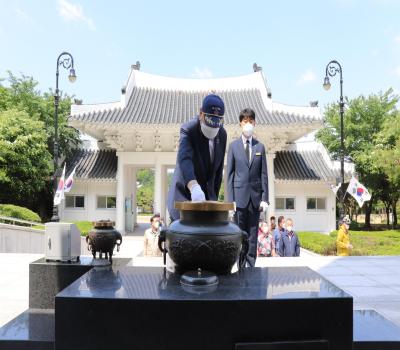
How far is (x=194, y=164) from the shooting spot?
365 cm

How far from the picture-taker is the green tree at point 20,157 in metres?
18.1

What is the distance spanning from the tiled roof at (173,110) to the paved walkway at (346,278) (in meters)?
11.7

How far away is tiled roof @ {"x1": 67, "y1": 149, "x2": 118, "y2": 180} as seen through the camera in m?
20.9

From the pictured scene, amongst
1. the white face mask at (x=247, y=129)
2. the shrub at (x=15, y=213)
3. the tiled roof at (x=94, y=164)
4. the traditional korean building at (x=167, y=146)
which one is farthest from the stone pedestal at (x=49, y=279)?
the tiled roof at (x=94, y=164)

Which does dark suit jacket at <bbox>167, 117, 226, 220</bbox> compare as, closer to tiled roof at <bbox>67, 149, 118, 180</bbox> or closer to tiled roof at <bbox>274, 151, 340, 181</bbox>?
tiled roof at <bbox>67, 149, 118, 180</bbox>

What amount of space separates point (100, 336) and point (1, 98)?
70.1ft

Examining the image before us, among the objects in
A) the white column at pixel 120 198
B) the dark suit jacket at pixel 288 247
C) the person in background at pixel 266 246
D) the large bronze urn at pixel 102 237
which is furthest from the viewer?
the white column at pixel 120 198

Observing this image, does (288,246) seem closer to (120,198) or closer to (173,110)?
(120,198)

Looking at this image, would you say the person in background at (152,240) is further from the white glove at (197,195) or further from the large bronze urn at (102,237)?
the white glove at (197,195)

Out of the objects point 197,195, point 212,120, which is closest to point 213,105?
point 212,120

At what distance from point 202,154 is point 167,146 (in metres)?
16.5

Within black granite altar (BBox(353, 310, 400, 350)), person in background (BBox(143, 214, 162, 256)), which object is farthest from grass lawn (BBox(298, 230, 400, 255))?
black granite altar (BBox(353, 310, 400, 350))

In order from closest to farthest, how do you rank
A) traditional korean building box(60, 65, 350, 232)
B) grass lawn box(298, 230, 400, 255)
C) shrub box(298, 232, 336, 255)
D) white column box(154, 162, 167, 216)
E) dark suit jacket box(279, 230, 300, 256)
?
dark suit jacket box(279, 230, 300, 256) → grass lawn box(298, 230, 400, 255) → shrub box(298, 232, 336, 255) → white column box(154, 162, 167, 216) → traditional korean building box(60, 65, 350, 232)

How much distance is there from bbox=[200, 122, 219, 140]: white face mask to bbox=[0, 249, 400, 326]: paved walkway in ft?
7.71
